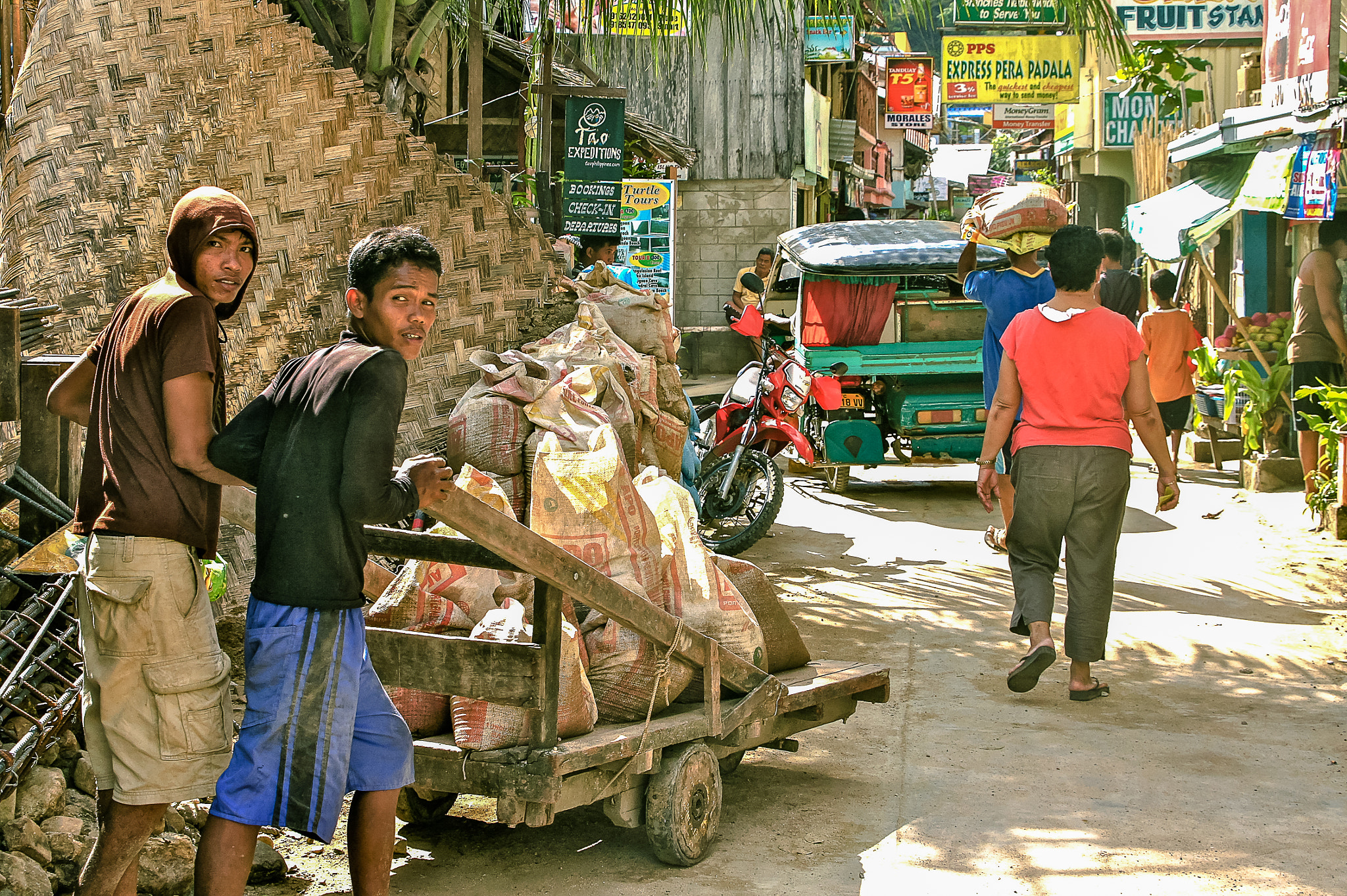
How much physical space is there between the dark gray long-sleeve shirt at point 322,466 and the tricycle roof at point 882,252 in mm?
7328

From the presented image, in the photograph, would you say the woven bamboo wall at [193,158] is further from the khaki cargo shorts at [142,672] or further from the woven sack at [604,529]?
the khaki cargo shorts at [142,672]

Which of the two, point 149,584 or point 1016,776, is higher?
point 149,584

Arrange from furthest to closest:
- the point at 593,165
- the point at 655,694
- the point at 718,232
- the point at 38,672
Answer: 1. the point at 718,232
2. the point at 593,165
3. the point at 655,694
4. the point at 38,672

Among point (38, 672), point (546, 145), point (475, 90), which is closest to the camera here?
point (38, 672)

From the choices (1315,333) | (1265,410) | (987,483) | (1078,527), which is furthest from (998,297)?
(1265,410)

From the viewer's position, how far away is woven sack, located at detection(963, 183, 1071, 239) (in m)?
6.24

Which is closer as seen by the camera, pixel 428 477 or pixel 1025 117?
pixel 428 477

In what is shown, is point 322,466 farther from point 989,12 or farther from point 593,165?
point 989,12

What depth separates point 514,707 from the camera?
320cm

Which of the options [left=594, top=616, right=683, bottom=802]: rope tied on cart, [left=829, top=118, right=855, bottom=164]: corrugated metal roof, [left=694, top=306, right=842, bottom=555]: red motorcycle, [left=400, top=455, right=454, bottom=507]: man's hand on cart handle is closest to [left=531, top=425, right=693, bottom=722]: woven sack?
[left=594, top=616, right=683, bottom=802]: rope tied on cart

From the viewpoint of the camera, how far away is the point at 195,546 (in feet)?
9.04

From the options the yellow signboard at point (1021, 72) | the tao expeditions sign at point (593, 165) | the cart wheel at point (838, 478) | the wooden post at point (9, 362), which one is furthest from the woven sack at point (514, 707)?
the yellow signboard at point (1021, 72)

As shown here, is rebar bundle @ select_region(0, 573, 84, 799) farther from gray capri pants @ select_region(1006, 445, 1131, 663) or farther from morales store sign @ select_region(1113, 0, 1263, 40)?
morales store sign @ select_region(1113, 0, 1263, 40)

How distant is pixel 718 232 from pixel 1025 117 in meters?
7.50
